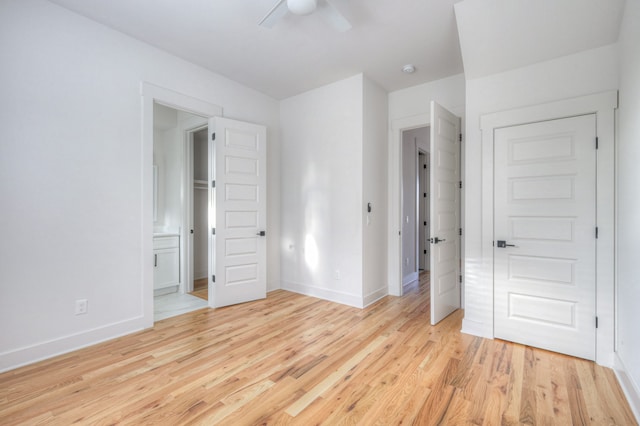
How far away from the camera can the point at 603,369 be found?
89.0 inches

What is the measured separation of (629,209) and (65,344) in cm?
446

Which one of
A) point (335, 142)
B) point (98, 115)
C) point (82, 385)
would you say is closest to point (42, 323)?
point (82, 385)

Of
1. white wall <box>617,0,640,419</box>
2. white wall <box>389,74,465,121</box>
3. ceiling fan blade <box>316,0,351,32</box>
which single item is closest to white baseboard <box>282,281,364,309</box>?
white wall <box>617,0,640,419</box>

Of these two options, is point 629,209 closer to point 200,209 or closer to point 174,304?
point 174,304

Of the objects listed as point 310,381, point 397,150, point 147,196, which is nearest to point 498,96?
point 397,150

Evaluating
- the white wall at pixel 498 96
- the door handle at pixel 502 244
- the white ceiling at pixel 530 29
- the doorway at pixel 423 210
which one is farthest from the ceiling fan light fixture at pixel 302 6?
the doorway at pixel 423 210

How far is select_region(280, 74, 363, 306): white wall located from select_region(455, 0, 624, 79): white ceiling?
4.70 ft

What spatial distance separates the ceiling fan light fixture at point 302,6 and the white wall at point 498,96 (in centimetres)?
174

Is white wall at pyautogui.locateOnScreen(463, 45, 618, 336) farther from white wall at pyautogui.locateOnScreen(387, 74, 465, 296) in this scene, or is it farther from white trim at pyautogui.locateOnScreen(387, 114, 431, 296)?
white trim at pyautogui.locateOnScreen(387, 114, 431, 296)

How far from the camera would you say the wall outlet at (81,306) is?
260cm

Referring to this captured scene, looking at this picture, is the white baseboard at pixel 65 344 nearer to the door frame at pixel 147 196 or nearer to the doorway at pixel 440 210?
the door frame at pixel 147 196

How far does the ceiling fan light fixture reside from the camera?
2180 mm

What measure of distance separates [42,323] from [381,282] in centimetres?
360

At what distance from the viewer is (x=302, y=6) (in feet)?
7.23
